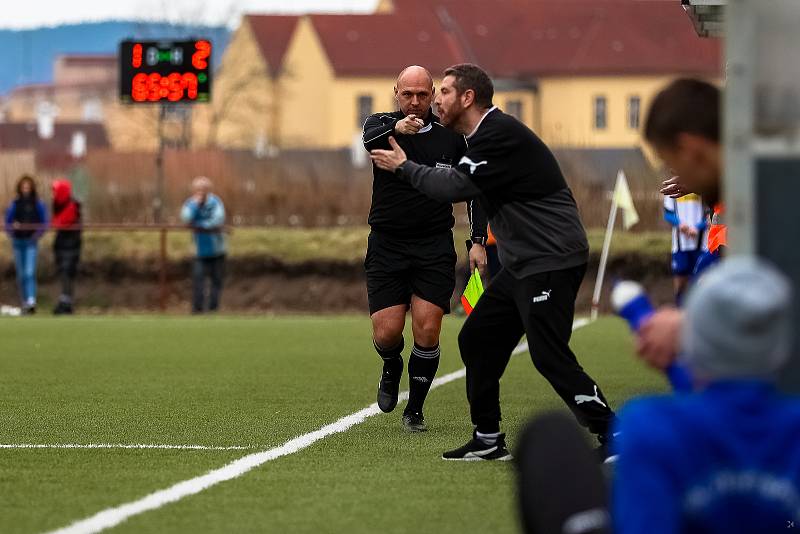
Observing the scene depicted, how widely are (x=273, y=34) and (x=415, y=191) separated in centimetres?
8913

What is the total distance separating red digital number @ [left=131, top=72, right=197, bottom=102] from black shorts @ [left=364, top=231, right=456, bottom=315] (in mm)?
16807

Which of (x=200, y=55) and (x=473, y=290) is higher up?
(x=200, y=55)

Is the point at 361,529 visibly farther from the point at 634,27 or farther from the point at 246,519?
the point at 634,27

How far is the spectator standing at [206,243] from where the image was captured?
87.2ft

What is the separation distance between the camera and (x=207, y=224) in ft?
89.0

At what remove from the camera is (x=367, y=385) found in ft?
44.5

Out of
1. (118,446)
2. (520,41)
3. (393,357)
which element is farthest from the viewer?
(520,41)

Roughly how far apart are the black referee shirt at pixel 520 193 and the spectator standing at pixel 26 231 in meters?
19.2

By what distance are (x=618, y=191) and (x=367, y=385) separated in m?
12.7

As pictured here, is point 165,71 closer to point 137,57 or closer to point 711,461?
point 137,57

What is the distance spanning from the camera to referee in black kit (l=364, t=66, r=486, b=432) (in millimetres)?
10211

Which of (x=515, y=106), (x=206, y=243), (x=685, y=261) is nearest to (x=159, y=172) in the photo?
(x=206, y=243)

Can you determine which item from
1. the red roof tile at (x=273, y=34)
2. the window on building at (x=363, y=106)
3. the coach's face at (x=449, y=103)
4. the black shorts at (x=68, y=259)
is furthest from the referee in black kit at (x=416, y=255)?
the red roof tile at (x=273, y=34)

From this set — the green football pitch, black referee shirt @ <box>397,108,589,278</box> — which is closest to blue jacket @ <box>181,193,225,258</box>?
the green football pitch
